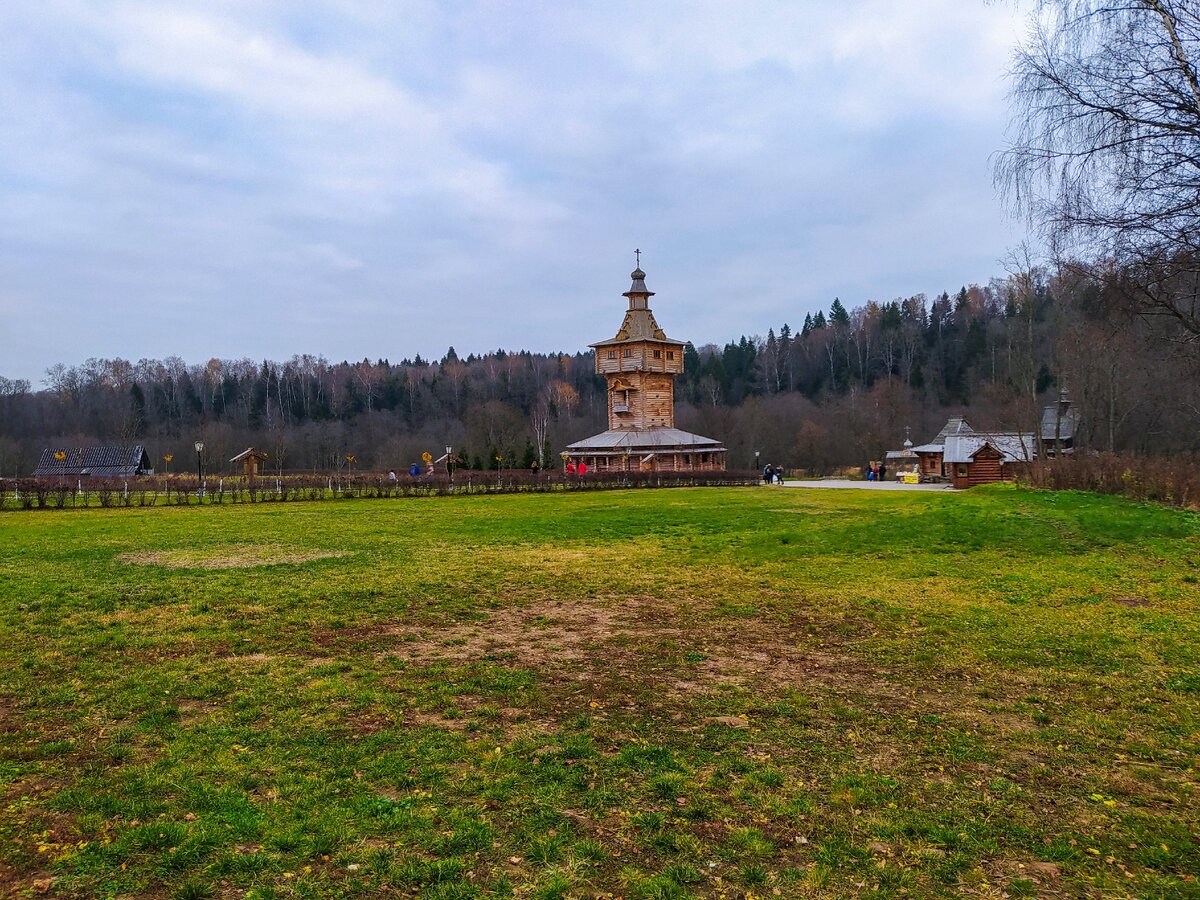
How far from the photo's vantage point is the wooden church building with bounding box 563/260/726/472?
52.2 meters

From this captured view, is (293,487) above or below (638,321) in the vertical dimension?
below

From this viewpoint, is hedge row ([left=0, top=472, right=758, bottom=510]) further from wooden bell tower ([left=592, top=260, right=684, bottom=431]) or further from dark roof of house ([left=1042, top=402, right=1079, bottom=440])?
dark roof of house ([left=1042, top=402, right=1079, bottom=440])

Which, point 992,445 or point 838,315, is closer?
point 992,445

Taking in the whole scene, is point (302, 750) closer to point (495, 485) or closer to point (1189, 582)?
point (1189, 582)

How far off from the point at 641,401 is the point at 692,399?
1634 inches

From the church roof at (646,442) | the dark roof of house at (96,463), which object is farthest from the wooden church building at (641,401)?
the dark roof of house at (96,463)

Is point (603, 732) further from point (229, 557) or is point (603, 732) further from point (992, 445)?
point (992, 445)

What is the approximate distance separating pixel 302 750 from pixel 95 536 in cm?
1816

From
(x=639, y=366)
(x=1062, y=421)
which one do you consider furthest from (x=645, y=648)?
(x=1062, y=421)

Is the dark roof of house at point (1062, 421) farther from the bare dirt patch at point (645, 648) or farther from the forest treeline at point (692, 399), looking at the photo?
the bare dirt patch at point (645, 648)

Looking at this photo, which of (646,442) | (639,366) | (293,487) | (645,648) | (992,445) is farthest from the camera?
(639,366)

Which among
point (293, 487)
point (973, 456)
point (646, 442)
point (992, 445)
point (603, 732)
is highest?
point (646, 442)

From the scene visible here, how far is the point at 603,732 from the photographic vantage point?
5898 millimetres

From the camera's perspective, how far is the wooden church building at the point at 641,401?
52.2m
